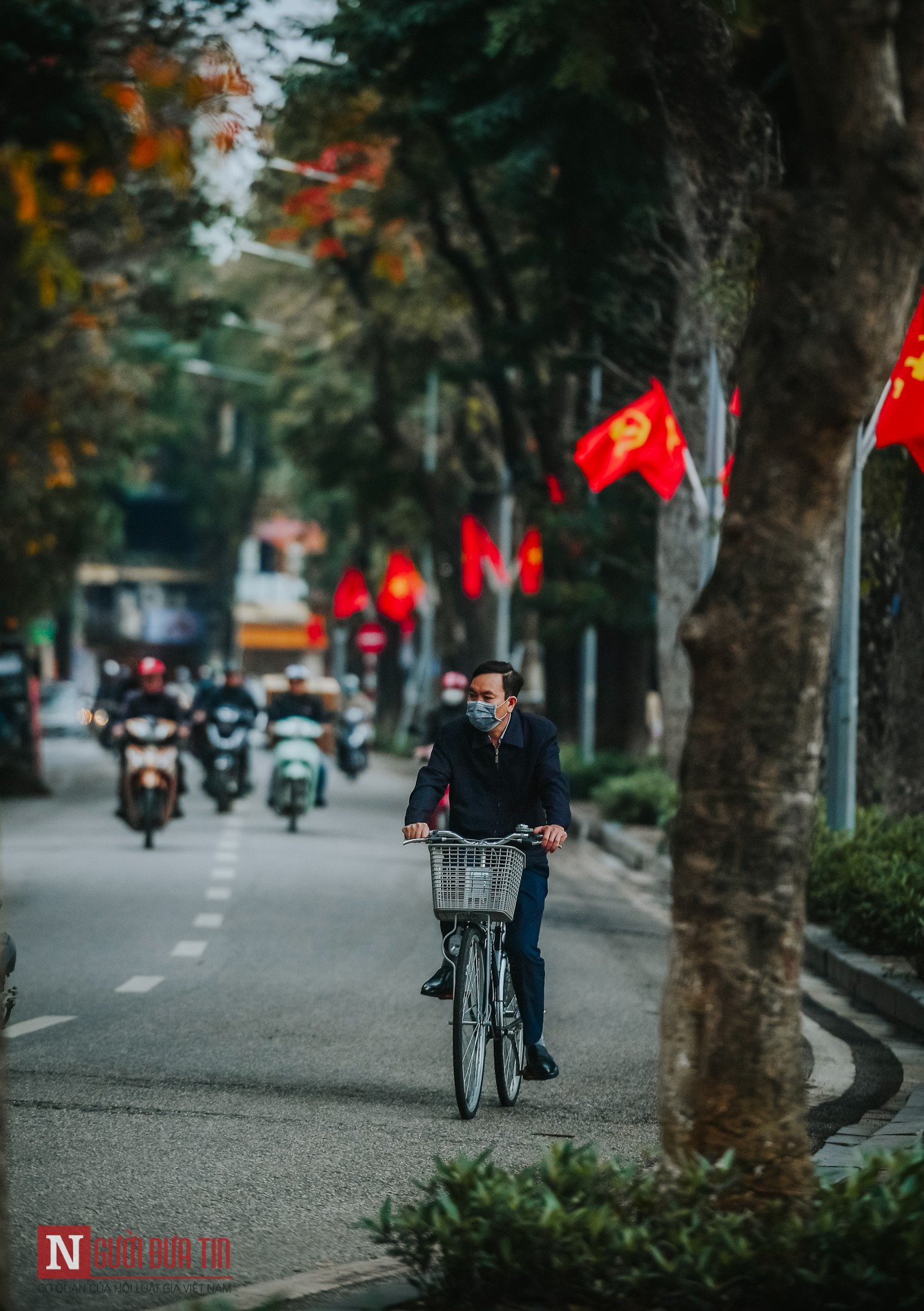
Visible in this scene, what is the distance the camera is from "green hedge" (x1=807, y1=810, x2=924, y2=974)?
11.8 metres

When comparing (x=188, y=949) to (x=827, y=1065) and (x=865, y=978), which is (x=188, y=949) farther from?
(x=827, y=1065)

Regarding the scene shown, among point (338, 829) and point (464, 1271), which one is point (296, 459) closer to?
point (338, 829)

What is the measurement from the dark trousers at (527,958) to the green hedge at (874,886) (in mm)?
3390

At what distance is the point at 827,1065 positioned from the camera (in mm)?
9117

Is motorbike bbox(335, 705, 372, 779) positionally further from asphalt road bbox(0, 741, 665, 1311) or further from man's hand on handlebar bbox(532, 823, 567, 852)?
man's hand on handlebar bbox(532, 823, 567, 852)

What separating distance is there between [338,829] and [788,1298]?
1963cm

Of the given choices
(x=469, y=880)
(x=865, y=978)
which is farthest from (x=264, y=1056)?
(x=865, y=978)

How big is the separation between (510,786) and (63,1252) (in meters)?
3.19

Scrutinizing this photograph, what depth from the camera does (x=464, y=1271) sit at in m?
4.81

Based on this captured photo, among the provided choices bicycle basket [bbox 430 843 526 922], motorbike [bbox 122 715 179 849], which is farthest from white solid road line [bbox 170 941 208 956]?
motorbike [bbox 122 715 179 849]

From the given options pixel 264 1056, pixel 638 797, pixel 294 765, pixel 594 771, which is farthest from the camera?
pixel 594 771

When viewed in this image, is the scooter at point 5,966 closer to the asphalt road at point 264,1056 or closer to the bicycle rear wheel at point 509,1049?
the asphalt road at point 264,1056

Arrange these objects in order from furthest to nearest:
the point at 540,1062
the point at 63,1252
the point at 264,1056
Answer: the point at 264,1056, the point at 540,1062, the point at 63,1252

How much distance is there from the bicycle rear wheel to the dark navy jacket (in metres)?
0.52
